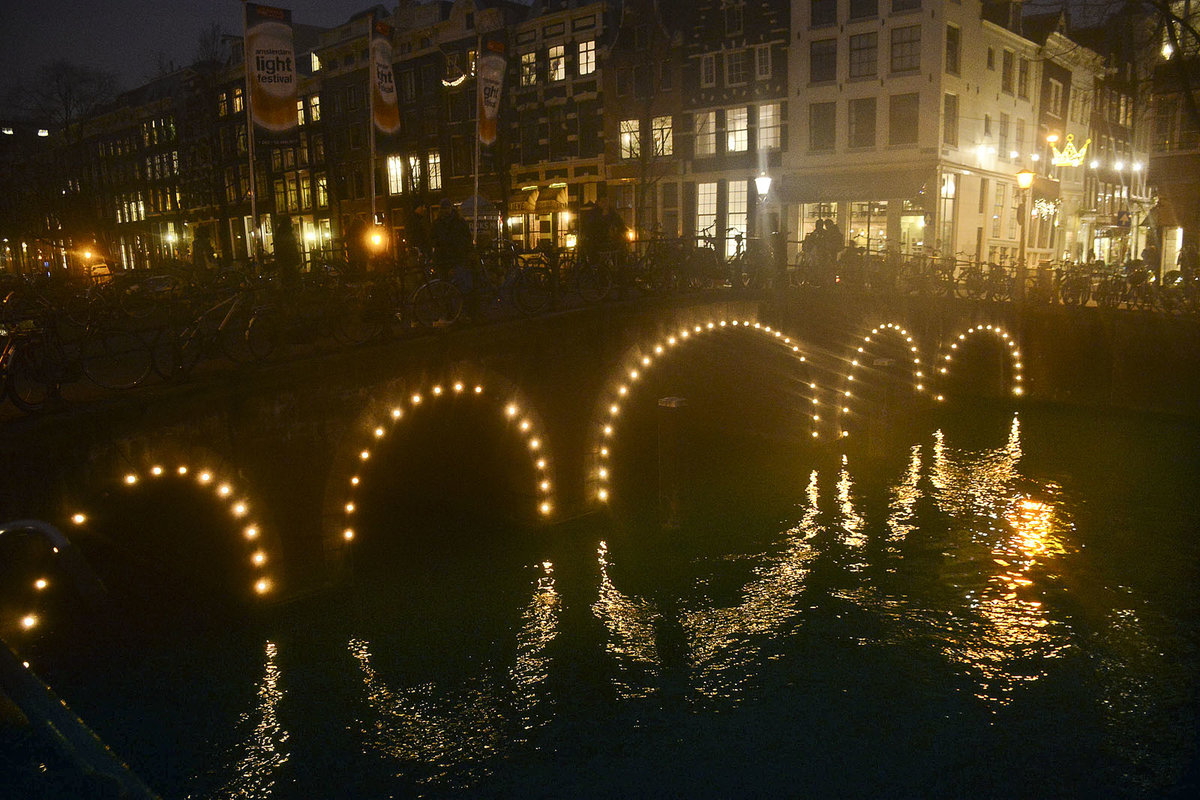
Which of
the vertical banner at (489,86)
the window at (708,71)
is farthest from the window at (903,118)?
the vertical banner at (489,86)

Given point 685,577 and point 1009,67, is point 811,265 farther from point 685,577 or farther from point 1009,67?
point 1009,67

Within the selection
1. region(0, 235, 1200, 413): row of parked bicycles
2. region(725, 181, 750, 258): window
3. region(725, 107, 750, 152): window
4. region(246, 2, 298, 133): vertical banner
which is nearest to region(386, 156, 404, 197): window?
region(725, 107, 750, 152): window

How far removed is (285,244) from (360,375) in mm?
2490

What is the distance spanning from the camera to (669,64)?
119 ft

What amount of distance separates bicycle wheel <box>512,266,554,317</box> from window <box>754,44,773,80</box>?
22.7 metres

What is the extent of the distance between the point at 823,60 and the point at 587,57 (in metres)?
11.1

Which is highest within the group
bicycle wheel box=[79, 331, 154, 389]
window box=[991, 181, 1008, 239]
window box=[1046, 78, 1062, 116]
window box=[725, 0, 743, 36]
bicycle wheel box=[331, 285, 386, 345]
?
window box=[725, 0, 743, 36]

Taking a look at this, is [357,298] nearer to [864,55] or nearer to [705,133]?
[864,55]

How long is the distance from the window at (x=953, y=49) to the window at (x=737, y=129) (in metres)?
7.76

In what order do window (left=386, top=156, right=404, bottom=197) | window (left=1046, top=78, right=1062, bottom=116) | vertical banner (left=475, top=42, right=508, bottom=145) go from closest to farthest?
vertical banner (left=475, top=42, right=508, bottom=145) → window (left=1046, top=78, right=1062, bottom=116) → window (left=386, top=156, right=404, bottom=197)

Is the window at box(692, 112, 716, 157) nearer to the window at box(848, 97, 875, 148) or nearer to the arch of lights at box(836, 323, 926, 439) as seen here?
the window at box(848, 97, 875, 148)

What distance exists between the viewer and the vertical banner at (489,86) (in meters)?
15.8

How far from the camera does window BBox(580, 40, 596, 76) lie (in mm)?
37844

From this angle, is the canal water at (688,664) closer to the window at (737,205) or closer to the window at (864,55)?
the window at (864,55)
